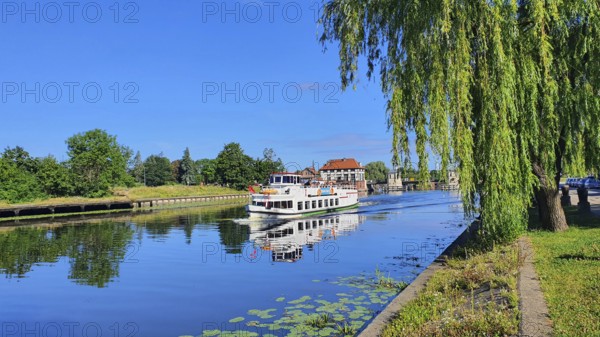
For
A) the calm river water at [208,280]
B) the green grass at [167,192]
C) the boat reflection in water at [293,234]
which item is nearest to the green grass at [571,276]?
the calm river water at [208,280]

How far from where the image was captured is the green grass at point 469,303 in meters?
7.98

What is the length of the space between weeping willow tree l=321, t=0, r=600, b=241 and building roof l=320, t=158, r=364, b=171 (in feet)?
526

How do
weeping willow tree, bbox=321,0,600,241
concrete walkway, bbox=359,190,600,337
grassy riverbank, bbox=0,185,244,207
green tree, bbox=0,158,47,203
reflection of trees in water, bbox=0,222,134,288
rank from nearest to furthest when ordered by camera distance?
concrete walkway, bbox=359,190,600,337 < weeping willow tree, bbox=321,0,600,241 < reflection of trees in water, bbox=0,222,134,288 < green tree, bbox=0,158,47,203 < grassy riverbank, bbox=0,185,244,207

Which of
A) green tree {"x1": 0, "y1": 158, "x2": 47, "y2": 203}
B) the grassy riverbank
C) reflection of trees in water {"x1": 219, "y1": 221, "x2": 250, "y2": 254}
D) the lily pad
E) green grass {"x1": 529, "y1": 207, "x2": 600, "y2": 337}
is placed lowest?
reflection of trees in water {"x1": 219, "y1": 221, "x2": 250, "y2": 254}

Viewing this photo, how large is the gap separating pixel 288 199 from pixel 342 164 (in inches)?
5128

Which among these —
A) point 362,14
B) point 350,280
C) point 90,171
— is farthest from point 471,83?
point 90,171

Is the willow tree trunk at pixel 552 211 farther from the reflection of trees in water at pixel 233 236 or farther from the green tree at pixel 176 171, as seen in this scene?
the green tree at pixel 176 171

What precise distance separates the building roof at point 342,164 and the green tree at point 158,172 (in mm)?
67075

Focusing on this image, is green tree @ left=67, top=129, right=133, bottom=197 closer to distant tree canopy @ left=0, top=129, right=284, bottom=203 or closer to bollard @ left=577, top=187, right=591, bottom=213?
distant tree canopy @ left=0, top=129, right=284, bottom=203

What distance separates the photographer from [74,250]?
30.3m

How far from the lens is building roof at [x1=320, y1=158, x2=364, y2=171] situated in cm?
17750

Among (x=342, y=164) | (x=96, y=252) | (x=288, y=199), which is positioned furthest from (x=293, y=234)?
(x=342, y=164)

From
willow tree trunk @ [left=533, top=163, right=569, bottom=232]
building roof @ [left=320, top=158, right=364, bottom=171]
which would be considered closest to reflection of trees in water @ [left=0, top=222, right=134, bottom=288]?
willow tree trunk @ [left=533, top=163, right=569, bottom=232]

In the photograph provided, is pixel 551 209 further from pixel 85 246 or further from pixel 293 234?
pixel 85 246
